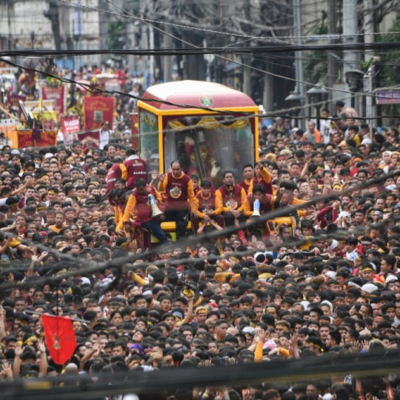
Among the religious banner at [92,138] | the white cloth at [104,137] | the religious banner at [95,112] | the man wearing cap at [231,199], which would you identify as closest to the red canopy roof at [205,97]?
the man wearing cap at [231,199]

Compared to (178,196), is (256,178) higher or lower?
higher

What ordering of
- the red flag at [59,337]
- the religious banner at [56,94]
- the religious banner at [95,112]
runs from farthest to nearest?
the religious banner at [56,94]
the religious banner at [95,112]
the red flag at [59,337]

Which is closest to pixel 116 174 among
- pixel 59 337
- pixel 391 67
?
pixel 59 337

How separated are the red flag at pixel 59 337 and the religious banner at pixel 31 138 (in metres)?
14.5

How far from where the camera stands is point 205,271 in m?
13.2

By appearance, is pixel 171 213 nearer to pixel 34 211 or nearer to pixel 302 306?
pixel 34 211

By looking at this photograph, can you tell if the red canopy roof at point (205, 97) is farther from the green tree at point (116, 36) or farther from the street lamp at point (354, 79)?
the green tree at point (116, 36)

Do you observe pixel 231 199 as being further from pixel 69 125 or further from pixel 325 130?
pixel 69 125

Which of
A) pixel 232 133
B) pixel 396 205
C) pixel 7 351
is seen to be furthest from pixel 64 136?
pixel 7 351

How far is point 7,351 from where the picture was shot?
10.6 meters

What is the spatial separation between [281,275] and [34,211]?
4332mm

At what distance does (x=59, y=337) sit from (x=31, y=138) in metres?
14.9

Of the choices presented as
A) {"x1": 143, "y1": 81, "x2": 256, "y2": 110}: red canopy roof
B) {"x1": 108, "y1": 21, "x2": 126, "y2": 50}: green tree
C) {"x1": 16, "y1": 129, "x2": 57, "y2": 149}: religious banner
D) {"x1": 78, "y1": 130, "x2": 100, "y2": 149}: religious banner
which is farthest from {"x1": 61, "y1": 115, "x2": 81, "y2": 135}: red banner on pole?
{"x1": 108, "y1": 21, "x2": 126, "y2": 50}: green tree

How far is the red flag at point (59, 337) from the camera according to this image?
9562mm
